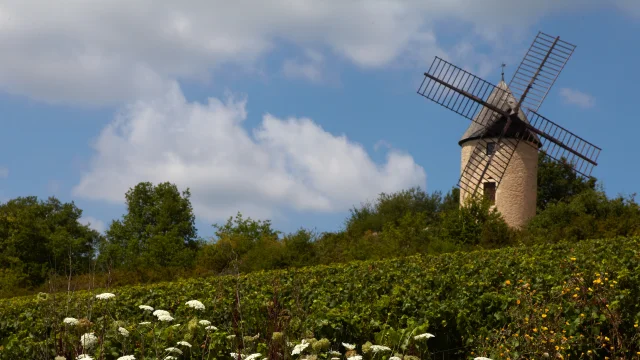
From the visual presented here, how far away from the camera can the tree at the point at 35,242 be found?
129 ft

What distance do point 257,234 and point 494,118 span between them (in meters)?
21.6

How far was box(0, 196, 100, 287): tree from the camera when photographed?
3934 cm

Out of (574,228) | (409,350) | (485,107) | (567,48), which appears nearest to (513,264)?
(409,350)

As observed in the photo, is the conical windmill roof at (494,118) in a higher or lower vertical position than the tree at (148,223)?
higher

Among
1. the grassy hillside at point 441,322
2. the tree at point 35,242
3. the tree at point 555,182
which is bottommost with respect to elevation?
the tree at point 35,242

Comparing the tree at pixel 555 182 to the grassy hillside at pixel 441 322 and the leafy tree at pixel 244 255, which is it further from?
the grassy hillside at pixel 441 322

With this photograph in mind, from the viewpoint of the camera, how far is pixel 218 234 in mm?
42375

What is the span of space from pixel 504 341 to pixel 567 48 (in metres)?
25.0

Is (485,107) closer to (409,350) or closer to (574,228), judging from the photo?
(574,228)

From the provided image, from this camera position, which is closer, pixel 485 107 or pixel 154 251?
pixel 485 107

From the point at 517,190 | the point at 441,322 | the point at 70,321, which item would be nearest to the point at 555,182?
the point at 517,190

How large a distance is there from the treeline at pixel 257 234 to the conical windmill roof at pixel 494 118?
3704 millimetres

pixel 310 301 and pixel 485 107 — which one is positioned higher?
pixel 485 107

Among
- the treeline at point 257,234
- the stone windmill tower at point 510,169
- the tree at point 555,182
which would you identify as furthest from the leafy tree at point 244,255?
the tree at point 555,182
